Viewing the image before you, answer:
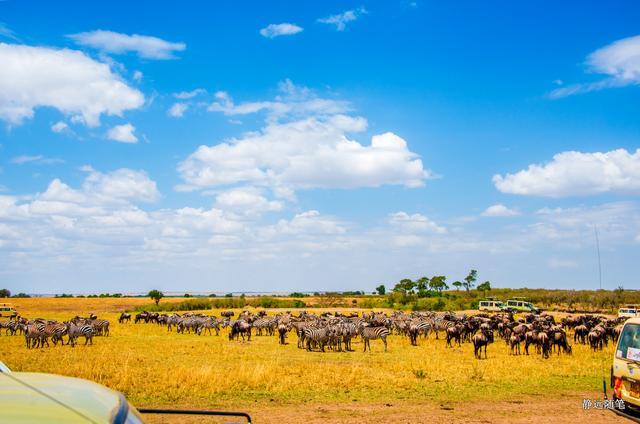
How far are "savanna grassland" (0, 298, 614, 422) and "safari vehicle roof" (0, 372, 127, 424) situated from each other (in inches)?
450

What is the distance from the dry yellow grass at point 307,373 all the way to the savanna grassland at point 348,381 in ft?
0.14

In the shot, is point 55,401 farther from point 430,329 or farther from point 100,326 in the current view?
point 100,326

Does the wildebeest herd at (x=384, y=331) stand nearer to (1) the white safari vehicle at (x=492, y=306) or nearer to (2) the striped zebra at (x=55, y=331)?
A: (2) the striped zebra at (x=55, y=331)

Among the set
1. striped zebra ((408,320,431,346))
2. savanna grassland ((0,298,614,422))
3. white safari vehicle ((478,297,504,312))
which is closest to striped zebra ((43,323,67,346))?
savanna grassland ((0,298,614,422))

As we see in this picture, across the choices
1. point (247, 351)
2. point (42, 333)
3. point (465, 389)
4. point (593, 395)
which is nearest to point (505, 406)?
point (465, 389)

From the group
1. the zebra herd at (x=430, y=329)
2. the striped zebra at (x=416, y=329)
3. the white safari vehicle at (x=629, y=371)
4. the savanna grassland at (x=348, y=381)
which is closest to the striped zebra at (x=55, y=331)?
the savanna grassland at (x=348, y=381)

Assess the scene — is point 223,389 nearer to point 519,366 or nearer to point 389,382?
point 389,382

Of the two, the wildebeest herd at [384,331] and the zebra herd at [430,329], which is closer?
the zebra herd at [430,329]

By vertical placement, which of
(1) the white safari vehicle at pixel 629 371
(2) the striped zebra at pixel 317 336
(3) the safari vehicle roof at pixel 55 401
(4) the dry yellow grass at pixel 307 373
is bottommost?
(4) the dry yellow grass at pixel 307 373

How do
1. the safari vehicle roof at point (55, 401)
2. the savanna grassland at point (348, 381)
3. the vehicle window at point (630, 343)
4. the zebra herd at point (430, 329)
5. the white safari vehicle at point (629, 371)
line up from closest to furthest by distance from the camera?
1. the safari vehicle roof at point (55, 401)
2. the white safari vehicle at point (629, 371)
3. the vehicle window at point (630, 343)
4. the savanna grassland at point (348, 381)
5. the zebra herd at point (430, 329)

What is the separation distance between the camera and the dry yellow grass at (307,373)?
16.5m

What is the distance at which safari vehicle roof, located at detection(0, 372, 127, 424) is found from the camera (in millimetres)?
2023

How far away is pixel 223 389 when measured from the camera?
675 inches

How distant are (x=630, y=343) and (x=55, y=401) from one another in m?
12.1
